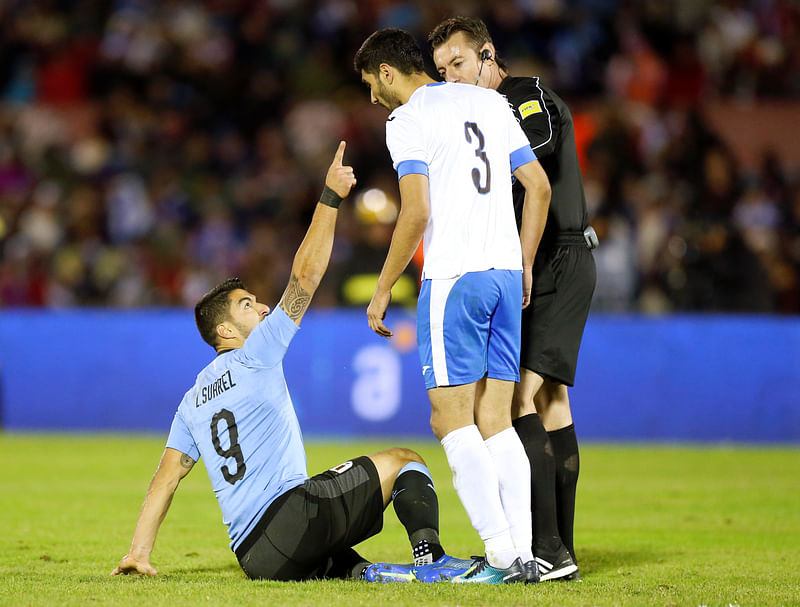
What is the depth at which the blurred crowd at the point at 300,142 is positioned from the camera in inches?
523

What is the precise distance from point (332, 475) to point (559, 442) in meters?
1.19

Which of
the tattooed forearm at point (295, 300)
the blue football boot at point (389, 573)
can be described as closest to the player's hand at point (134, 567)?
the blue football boot at point (389, 573)

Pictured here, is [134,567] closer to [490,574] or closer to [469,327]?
[490,574]

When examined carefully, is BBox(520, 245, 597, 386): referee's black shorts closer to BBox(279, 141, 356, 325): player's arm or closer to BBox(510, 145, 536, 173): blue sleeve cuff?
BBox(510, 145, 536, 173): blue sleeve cuff

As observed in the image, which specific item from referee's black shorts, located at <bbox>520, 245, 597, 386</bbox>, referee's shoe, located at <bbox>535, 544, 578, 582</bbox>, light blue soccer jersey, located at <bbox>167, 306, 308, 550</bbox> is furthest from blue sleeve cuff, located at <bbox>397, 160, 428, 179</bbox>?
referee's shoe, located at <bbox>535, 544, 578, 582</bbox>

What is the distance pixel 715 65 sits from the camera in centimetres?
1645

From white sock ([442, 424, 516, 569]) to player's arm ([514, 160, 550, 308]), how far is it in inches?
32.5

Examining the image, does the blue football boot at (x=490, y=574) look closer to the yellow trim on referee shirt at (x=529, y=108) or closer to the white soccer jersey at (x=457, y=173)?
the white soccer jersey at (x=457, y=173)

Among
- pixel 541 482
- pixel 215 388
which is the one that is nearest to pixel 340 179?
pixel 215 388

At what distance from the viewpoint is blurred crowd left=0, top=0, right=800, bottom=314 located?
1328 cm

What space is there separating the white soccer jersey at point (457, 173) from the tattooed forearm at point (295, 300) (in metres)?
0.56

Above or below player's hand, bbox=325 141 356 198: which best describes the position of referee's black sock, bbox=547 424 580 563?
below

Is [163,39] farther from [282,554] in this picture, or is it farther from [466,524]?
[282,554]

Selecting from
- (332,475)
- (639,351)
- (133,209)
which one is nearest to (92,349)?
(133,209)
